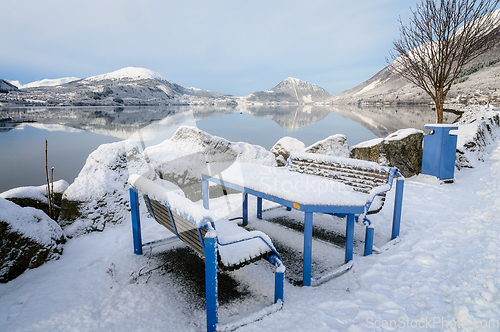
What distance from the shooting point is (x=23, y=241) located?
3307 mm

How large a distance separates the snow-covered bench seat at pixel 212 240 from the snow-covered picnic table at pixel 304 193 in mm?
512

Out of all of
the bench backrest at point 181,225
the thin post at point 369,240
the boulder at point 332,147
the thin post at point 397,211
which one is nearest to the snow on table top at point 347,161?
the thin post at point 397,211

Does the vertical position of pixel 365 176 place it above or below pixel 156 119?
below

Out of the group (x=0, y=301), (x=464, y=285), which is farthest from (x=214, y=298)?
(x=464, y=285)

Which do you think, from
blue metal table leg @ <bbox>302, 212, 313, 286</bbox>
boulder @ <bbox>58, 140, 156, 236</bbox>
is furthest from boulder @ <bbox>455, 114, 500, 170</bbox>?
boulder @ <bbox>58, 140, 156, 236</bbox>

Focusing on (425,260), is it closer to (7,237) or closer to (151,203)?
(151,203)

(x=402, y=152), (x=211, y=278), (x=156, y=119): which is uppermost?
(x=156, y=119)

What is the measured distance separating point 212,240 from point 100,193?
3497mm

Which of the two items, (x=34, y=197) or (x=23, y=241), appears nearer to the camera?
(x=23, y=241)

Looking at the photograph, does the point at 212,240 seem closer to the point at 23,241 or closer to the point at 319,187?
the point at 319,187

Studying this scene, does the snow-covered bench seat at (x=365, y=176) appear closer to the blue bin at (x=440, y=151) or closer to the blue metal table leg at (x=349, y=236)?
the blue metal table leg at (x=349, y=236)

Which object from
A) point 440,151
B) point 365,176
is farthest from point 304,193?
point 440,151

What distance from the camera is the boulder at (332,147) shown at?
8164 millimetres

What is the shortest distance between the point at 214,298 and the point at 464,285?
2494mm
